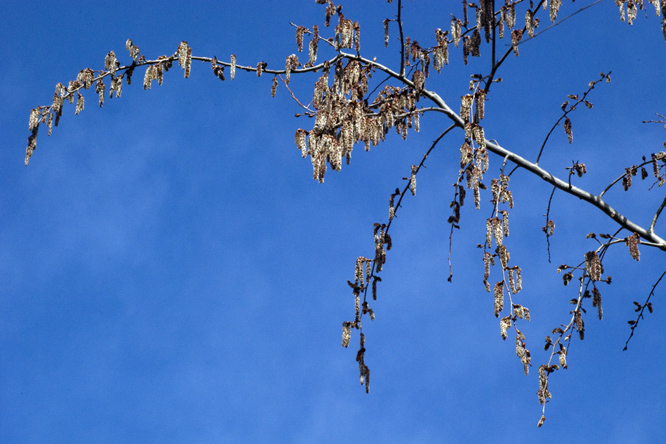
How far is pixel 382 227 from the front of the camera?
206 inches

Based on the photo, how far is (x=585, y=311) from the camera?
5676 millimetres

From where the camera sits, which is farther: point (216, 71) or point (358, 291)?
point (216, 71)

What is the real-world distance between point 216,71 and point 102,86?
0.97 meters

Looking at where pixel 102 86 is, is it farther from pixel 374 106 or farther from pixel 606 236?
pixel 606 236

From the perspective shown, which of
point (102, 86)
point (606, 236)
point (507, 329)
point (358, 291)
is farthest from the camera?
point (102, 86)

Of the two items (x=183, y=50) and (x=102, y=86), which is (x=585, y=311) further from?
(x=102, y=86)

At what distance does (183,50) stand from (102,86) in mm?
766

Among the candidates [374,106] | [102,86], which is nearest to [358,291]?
[374,106]

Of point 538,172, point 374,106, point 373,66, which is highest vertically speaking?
point 373,66

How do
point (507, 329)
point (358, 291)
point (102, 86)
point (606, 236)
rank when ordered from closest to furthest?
point (507, 329) → point (358, 291) → point (606, 236) → point (102, 86)

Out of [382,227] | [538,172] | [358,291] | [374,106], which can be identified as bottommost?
[358,291]

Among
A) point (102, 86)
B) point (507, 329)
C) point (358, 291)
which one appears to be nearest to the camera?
point (507, 329)

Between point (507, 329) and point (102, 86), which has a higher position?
point (102, 86)

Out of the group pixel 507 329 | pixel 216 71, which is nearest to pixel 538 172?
pixel 507 329
